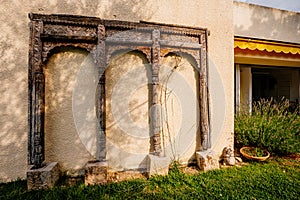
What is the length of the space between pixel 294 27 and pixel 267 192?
6.78m

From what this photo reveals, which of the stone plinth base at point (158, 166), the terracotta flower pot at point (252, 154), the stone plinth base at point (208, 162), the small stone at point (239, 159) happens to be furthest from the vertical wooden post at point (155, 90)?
the terracotta flower pot at point (252, 154)

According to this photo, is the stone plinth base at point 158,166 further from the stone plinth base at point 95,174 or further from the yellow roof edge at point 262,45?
the yellow roof edge at point 262,45

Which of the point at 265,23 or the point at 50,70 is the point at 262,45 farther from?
the point at 50,70

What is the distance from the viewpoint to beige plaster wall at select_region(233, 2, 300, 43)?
18.6ft

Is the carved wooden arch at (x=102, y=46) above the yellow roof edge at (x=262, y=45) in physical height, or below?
below

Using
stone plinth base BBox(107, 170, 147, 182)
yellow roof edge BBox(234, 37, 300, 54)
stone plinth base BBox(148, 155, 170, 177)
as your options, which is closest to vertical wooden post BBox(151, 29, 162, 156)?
stone plinth base BBox(148, 155, 170, 177)

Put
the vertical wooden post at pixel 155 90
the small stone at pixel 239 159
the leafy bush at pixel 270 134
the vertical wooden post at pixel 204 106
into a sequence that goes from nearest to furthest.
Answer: the vertical wooden post at pixel 155 90
the vertical wooden post at pixel 204 106
the small stone at pixel 239 159
the leafy bush at pixel 270 134

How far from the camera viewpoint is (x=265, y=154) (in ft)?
14.1

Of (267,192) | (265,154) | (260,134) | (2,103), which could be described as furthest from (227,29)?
(2,103)

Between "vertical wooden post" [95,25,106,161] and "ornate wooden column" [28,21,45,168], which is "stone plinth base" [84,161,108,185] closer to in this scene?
"vertical wooden post" [95,25,106,161]

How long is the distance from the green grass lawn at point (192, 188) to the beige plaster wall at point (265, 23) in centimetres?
458

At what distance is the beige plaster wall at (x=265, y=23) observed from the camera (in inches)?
223

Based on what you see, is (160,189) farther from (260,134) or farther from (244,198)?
(260,134)

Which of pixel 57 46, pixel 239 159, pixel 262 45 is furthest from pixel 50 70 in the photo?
pixel 262 45
